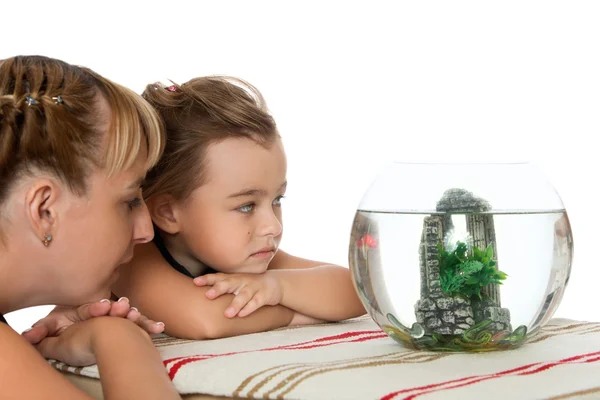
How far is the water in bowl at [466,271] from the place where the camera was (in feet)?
4.77

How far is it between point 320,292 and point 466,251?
579 millimetres

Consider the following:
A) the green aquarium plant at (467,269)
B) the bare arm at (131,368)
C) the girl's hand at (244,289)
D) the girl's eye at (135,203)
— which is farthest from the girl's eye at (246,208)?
the green aquarium plant at (467,269)

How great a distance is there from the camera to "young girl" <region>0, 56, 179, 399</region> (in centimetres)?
153

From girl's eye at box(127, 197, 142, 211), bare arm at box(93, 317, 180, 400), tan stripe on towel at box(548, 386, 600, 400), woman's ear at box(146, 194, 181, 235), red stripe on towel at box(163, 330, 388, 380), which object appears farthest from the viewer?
woman's ear at box(146, 194, 181, 235)

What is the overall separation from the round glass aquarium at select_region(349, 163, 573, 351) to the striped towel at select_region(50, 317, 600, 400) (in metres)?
0.06

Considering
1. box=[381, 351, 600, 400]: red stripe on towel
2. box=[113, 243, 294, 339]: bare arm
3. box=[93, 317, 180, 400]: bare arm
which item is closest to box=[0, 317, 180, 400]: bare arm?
box=[93, 317, 180, 400]: bare arm

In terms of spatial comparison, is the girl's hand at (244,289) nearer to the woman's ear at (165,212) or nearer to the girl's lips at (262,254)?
the girl's lips at (262,254)

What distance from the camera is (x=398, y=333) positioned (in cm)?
159

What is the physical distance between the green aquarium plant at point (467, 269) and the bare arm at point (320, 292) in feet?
1.80

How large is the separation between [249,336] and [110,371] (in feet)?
1.36

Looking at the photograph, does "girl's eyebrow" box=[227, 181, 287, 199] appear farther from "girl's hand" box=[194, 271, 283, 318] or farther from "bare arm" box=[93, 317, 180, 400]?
"bare arm" box=[93, 317, 180, 400]

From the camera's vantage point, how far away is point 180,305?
1848mm

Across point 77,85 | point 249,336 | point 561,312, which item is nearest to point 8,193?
point 77,85

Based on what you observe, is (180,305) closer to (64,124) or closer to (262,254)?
(262,254)
